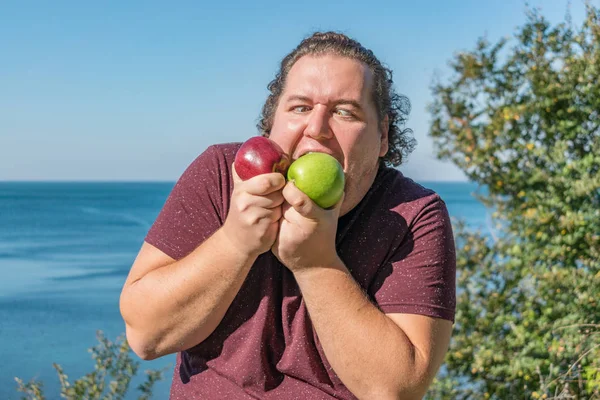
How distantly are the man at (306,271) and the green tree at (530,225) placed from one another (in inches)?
100

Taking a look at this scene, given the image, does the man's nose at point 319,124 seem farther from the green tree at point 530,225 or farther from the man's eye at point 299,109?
the green tree at point 530,225

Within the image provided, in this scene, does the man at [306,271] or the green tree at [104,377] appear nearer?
the man at [306,271]

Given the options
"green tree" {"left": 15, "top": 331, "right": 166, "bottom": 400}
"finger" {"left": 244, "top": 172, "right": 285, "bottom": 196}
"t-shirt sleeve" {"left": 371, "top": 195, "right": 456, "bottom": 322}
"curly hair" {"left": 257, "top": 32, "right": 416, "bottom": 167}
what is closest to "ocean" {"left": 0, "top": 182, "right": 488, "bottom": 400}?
"green tree" {"left": 15, "top": 331, "right": 166, "bottom": 400}

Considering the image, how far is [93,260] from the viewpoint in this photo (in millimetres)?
24859

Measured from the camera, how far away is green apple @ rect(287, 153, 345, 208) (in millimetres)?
1692

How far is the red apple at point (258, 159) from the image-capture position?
1770mm

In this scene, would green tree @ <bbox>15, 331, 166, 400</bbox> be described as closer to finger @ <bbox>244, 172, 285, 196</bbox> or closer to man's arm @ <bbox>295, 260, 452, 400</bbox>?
man's arm @ <bbox>295, 260, 452, 400</bbox>

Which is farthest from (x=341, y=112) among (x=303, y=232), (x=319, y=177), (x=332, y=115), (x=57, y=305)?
(x=57, y=305)

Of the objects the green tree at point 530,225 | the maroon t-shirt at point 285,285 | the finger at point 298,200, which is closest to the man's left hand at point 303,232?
the finger at point 298,200

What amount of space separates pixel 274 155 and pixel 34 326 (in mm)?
11951

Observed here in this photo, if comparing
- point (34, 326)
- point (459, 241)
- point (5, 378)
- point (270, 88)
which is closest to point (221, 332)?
point (270, 88)

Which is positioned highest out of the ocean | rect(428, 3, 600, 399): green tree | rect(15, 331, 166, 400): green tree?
rect(428, 3, 600, 399): green tree

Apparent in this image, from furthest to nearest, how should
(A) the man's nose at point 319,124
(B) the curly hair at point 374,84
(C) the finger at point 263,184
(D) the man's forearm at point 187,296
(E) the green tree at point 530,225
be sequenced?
(E) the green tree at point 530,225
(B) the curly hair at point 374,84
(A) the man's nose at point 319,124
(D) the man's forearm at point 187,296
(C) the finger at point 263,184

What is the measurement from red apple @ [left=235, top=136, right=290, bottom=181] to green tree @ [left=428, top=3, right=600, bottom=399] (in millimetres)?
2904
